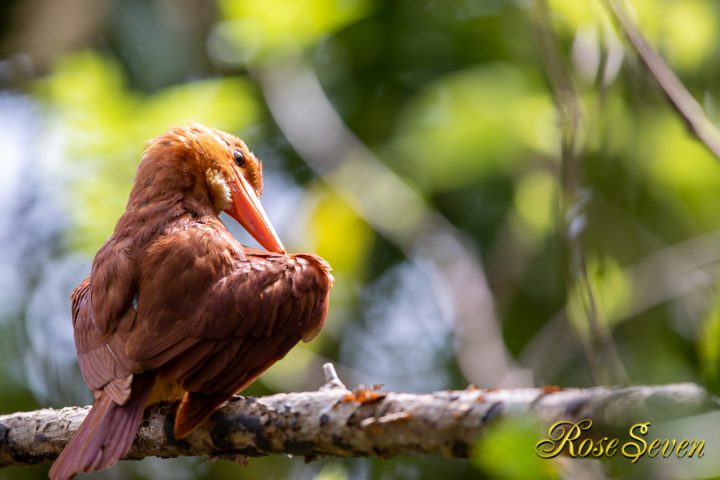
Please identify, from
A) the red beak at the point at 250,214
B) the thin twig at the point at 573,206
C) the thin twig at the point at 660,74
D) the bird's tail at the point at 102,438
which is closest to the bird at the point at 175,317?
the bird's tail at the point at 102,438

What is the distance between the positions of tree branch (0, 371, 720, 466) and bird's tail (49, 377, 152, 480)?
6.4 inches

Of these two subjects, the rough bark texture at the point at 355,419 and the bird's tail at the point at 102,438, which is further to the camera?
the bird's tail at the point at 102,438

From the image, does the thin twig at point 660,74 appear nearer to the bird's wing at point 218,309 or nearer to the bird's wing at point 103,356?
the bird's wing at point 218,309

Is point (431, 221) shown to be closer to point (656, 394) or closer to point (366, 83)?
point (366, 83)

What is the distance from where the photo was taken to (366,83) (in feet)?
18.6

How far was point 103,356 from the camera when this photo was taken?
2736 millimetres

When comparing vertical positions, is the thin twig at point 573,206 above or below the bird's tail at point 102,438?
above

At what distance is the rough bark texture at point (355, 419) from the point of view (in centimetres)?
152

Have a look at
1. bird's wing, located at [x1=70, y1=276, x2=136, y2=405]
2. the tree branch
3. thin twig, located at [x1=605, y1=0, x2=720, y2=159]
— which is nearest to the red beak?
bird's wing, located at [x1=70, y1=276, x2=136, y2=405]

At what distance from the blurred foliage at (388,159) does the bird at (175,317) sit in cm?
83

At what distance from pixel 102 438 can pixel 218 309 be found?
0.48 metres

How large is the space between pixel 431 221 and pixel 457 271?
44 cm

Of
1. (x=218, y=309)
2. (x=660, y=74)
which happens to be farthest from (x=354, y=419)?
(x=660, y=74)

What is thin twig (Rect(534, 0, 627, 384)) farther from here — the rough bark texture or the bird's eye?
the bird's eye
